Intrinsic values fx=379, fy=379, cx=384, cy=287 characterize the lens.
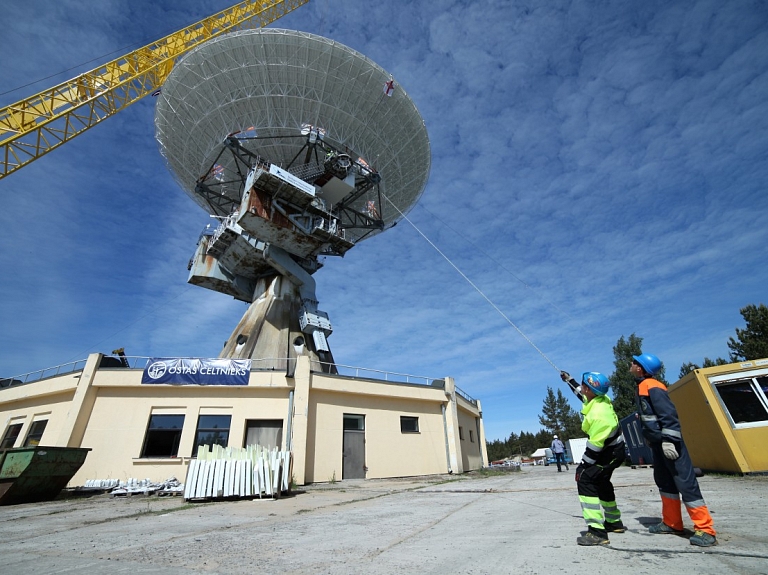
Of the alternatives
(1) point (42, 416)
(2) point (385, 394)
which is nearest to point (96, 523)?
(2) point (385, 394)

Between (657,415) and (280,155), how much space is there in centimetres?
2413

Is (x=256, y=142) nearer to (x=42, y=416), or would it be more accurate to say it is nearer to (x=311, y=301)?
(x=311, y=301)

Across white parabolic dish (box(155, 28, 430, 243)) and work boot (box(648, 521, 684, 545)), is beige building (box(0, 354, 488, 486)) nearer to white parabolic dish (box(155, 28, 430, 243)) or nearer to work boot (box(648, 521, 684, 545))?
white parabolic dish (box(155, 28, 430, 243))

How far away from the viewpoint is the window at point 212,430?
16641mm

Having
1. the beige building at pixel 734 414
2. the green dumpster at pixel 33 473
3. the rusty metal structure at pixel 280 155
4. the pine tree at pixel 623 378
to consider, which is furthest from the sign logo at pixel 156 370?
the pine tree at pixel 623 378

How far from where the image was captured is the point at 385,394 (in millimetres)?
19547

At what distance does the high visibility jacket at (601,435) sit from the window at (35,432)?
23.0m

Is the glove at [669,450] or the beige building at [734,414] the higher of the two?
the beige building at [734,414]

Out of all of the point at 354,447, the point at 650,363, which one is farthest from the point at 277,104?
the point at 650,363

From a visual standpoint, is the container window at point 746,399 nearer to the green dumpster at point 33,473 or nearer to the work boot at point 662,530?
the work boot at point 662,530

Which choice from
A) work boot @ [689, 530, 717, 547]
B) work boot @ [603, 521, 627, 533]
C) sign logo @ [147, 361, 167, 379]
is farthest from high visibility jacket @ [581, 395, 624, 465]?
sign logo @ [147, 361, 167, 379]

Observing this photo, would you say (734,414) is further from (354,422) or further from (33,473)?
(33,473)

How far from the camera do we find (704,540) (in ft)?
10.6

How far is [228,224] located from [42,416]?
1314cm
